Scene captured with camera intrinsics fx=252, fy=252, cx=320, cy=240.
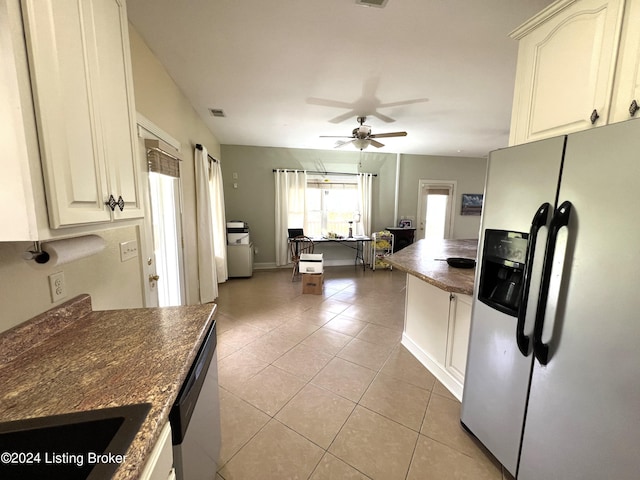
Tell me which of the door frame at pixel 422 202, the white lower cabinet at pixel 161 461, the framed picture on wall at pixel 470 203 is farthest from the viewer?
the framed picture on wall at pixel 470 203

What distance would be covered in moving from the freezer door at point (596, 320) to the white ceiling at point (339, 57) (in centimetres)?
130

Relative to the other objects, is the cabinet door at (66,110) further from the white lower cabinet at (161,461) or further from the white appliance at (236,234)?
the white appliance at (236,234)

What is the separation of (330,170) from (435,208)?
109 inches

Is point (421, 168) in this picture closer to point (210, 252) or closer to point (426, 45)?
point (426, 45)

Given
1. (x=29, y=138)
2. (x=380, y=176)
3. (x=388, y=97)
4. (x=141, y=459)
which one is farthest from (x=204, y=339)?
(x=380, y=176)

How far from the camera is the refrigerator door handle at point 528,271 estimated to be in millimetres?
1043

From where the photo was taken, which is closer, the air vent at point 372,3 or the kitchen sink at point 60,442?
the kitchen sink at point 60,442

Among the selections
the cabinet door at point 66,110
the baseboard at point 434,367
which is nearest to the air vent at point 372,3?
the cabinet door at point 66,110

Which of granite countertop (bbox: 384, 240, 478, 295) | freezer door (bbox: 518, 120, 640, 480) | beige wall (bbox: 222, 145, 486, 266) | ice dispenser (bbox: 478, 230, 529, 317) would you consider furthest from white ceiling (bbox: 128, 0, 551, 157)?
granite countertop (bbox: 384, 240, 478, 295)

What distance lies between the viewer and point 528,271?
1.08 metres

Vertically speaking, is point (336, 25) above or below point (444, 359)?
above

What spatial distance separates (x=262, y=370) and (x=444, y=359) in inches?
57.4

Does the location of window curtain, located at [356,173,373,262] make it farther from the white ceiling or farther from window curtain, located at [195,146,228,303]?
window curtain, located at [195,146,228,303]

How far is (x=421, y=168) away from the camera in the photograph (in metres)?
5.87
